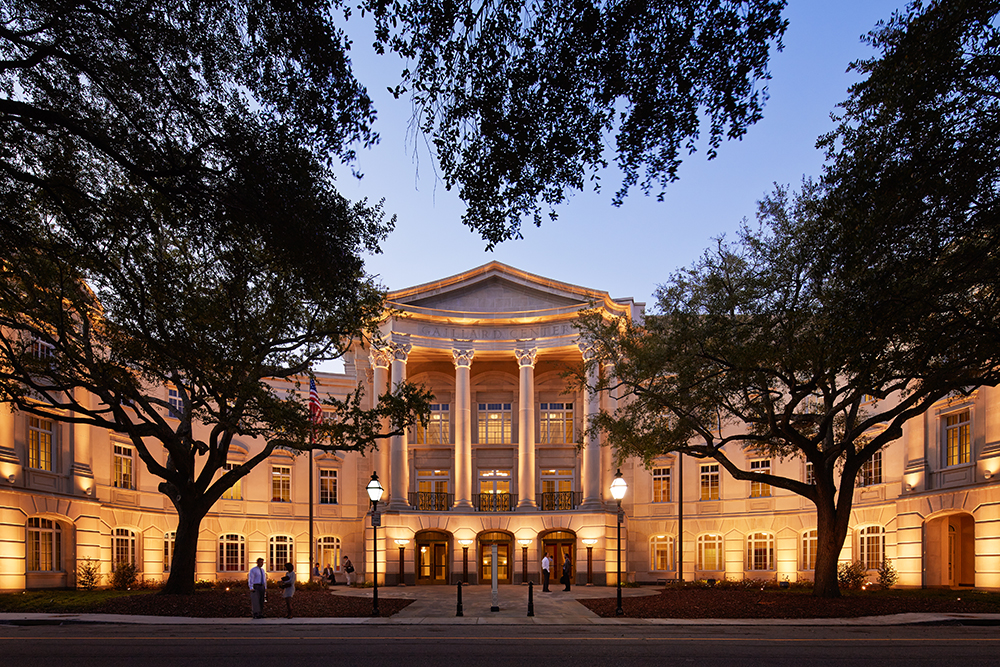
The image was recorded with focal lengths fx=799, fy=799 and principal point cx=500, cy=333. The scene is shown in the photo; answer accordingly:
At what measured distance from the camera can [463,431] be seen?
44.0 meters

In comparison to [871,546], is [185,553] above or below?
above

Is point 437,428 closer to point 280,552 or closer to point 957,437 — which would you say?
point 280,552

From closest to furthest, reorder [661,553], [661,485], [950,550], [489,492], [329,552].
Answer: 1. [950,550]
2. [661,553]
3. [329,552]
4. [661,485]
5. [489,492]

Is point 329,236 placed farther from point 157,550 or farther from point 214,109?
point 157,550

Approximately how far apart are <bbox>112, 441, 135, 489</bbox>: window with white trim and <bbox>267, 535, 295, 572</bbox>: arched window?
894 cm

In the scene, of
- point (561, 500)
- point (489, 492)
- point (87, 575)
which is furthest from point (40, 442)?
point (561, 500)

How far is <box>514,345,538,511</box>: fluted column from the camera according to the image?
43625mm

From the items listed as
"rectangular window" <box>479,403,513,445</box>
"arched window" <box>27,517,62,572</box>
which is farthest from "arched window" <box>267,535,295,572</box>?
"arched window" <box>27,517,62,572</box>

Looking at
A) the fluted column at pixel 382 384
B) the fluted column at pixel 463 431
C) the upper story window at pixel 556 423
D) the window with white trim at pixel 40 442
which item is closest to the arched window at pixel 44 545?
the window with white trim at pixel 40 442

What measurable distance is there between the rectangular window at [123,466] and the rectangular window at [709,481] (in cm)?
2943

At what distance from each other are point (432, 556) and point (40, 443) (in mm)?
21544

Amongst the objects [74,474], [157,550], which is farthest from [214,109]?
[157,550]

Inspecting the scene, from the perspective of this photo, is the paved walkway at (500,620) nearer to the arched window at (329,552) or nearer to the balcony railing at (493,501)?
the balcony railing at (493,501)

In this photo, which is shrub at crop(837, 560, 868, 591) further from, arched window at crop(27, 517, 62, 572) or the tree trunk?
arched window at crop(27, 517, 62, 572)
